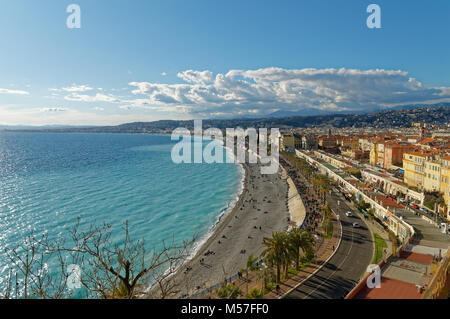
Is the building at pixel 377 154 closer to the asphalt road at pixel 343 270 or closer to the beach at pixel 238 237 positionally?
the beach at pixel 238 237

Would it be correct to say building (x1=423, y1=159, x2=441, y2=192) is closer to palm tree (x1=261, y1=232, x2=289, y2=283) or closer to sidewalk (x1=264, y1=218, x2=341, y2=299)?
sidewalk (x1=264, y1=218, x2=341, y2=299)

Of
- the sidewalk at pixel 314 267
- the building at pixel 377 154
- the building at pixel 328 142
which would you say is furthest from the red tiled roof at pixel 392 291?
the building at pixel 328 142

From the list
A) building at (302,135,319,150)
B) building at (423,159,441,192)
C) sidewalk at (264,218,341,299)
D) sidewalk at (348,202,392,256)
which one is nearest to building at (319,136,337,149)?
building at (302,135,319,150)

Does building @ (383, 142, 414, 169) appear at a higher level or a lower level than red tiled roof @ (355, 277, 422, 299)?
higher

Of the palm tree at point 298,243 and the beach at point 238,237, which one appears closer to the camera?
the palm tree at point 298,243

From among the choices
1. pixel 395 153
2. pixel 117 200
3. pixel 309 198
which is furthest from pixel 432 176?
pixel 117 200
